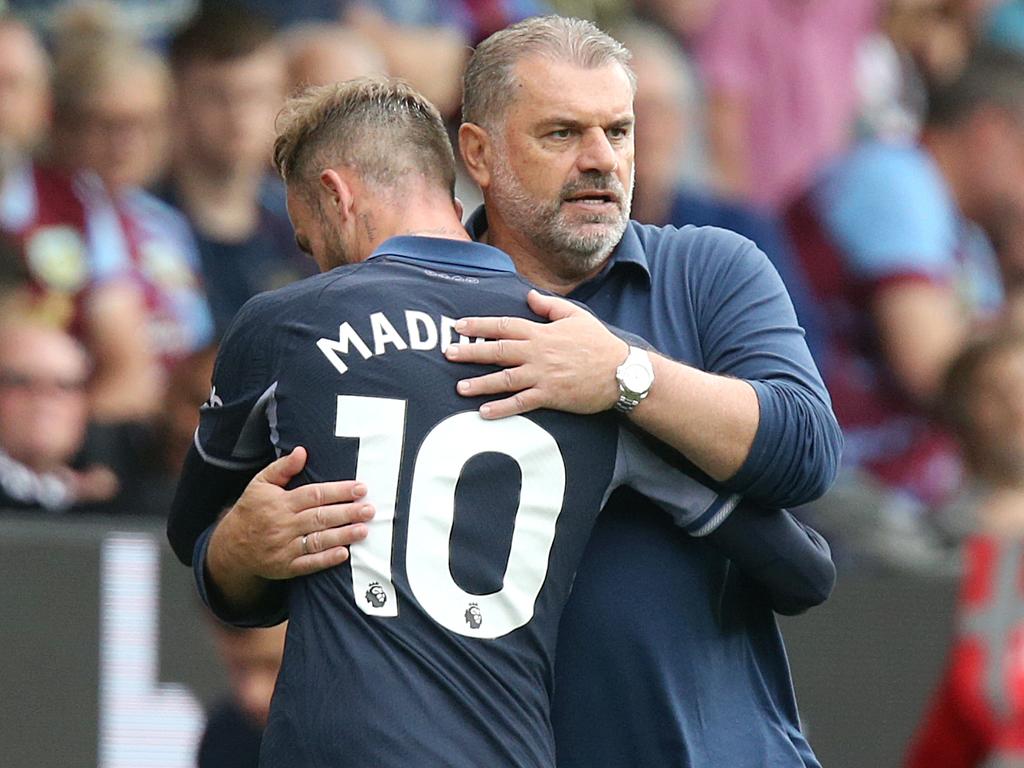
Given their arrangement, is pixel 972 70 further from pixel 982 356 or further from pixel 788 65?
pixel 982 356

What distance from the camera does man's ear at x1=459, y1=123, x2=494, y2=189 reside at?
2.97 metres

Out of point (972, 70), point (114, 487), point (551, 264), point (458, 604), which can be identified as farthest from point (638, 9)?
point (458, 604)

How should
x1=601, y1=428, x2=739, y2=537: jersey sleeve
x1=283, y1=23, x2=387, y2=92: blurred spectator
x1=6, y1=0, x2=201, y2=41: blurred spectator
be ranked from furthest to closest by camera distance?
1. x1=283, y1=23, x2=387, y2=92: blurred spectator
2. x1=6, y1=0, x2=201, y2=41: blurred spectator
3. x1=601, y1=428, x2=739, y2=537: jersey sleeve

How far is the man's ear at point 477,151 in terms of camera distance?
2973 mm

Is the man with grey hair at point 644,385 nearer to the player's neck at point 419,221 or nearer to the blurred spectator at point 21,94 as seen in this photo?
the player's neck at point 419,221

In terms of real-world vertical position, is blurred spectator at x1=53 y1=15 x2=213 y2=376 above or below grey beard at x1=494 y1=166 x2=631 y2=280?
below

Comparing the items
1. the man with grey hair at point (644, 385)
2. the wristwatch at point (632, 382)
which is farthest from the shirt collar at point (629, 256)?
the wristwatch at point (632, 382)

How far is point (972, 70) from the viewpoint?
7.26 meters

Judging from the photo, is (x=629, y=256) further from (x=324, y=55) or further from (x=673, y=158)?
(x=673, y=158)

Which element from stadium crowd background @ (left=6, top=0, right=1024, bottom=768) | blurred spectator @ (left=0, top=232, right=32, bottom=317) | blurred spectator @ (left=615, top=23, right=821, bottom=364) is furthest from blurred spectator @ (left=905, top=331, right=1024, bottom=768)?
blurred spectator @ (left=0, top=232, right=32, bottom=317)

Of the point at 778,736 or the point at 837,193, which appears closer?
the point at 778,736

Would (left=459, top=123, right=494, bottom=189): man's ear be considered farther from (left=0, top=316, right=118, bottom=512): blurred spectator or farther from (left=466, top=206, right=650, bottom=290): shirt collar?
(left=0, top=316, right=118, bottom=512): blurred spectator

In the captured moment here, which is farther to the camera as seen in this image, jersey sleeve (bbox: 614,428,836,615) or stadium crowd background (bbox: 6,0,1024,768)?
stadium crowd background (bbox: 6,0,1024,768)

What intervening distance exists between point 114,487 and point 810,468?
329 centimetres
